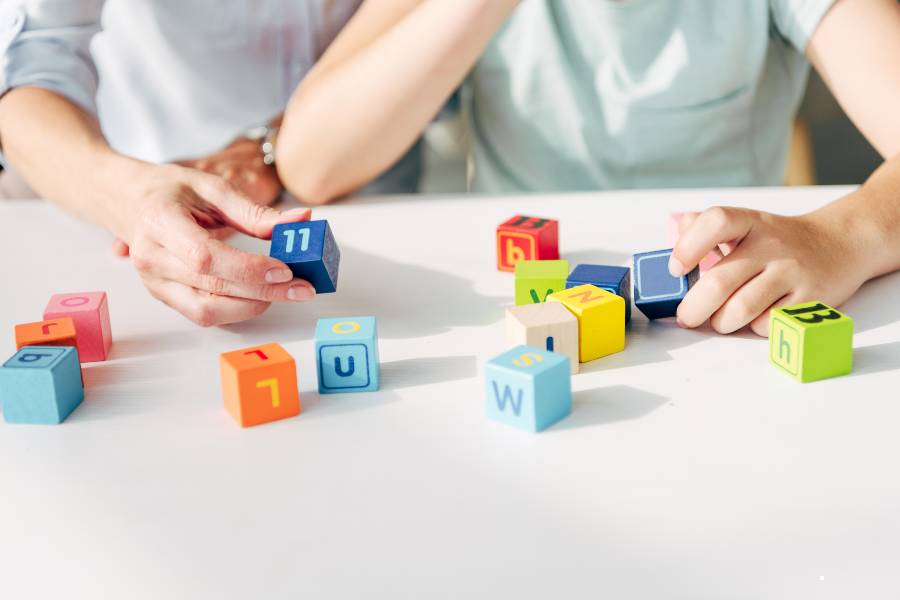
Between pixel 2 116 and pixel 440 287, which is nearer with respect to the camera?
pixel 440 287

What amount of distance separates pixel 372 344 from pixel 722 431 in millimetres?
277

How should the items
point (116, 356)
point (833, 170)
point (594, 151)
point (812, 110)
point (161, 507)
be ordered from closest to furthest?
point (161, 507) < point (116, 356) < point (594, 151) < point (812, 110) < point (833, 170)

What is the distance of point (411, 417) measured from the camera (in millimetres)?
741

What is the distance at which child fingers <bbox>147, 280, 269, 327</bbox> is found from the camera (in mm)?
894

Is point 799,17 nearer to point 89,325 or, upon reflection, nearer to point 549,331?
point 549,331

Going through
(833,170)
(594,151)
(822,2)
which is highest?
(822,2)

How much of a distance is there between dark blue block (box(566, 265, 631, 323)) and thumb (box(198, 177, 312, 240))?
27cm

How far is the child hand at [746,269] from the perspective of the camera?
32.8 inches

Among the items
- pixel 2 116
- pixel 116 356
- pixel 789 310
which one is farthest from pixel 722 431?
pixel 2 116

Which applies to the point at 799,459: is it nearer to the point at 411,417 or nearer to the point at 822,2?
the point at 411,417

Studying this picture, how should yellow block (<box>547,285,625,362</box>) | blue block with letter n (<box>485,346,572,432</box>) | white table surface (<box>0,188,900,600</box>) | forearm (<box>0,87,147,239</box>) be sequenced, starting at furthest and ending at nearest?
forearm (<box>0,87,147,239</box>) < yellow block (<box>547,285,625,362</box>) < blue block with letter n (<box>485,346,572,432</box>) < white table surface (<box>0,188,900,600</box>)

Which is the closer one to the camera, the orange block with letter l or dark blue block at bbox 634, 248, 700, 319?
the orange block with letter l

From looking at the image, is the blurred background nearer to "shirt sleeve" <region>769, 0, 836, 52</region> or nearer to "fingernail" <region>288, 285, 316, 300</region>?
"shirt sleeve" <region>769, 0, 836, 52</region>

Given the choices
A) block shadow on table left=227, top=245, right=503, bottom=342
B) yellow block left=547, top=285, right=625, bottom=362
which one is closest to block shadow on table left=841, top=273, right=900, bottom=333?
yellow block left=547, top=285, right=625, bottom=362
